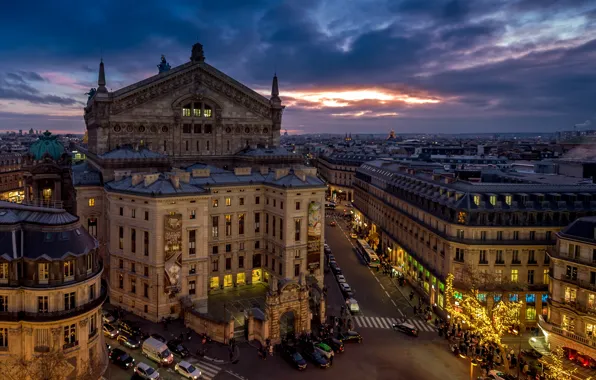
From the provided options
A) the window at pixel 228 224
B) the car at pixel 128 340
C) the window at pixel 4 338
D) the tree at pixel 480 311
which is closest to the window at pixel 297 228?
the window at pixel 228 224

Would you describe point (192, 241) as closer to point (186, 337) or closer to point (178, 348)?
point (186, 337)

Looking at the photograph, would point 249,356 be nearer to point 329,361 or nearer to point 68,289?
point 329,361

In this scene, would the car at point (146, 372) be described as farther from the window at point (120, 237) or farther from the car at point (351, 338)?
the window at point (120, 237)

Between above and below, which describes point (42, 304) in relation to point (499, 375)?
above

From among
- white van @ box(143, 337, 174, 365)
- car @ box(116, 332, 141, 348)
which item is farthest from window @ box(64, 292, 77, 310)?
car @ box(116, 332, 141, 348)

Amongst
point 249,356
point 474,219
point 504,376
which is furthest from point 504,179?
point 249,356

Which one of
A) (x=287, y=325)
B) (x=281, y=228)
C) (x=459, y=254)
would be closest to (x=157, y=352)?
(x=287, y=325)

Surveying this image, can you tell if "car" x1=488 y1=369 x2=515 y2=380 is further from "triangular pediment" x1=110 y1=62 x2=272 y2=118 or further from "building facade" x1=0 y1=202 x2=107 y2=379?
"triangular pediment" x1=110 y1=62 x2=272 y2=118
